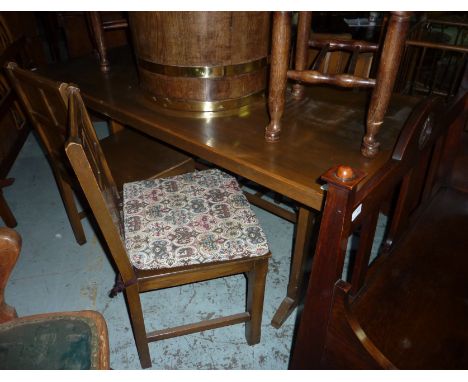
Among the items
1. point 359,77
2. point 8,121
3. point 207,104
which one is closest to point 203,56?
point 207,104

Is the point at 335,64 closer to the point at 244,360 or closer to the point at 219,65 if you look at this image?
the point at 219,65

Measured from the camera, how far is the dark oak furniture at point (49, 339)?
2.73 ft

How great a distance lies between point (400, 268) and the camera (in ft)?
4.25

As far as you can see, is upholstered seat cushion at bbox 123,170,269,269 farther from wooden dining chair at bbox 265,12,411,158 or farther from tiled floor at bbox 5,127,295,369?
tiled floor at bbox 5,127,295,369

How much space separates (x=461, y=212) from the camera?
5.00 feet

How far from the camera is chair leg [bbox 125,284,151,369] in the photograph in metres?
1.24

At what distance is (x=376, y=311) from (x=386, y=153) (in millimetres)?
499

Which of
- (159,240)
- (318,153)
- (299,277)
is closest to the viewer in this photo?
(318,153)

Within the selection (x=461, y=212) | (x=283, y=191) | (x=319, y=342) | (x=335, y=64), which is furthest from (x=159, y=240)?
(x=335, y=64)

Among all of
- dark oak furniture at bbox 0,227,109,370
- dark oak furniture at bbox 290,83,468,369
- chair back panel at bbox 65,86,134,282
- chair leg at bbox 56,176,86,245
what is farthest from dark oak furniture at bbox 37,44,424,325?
dark oak furniture at bbox 0,227,109,370

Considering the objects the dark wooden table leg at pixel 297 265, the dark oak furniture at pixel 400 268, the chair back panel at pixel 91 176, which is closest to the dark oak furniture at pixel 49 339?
the chair back panel at pixel 91 176

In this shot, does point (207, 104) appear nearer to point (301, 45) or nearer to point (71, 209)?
point (301, 45)

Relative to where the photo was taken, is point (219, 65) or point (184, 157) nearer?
point (219, 65)

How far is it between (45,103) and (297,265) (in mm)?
1210
